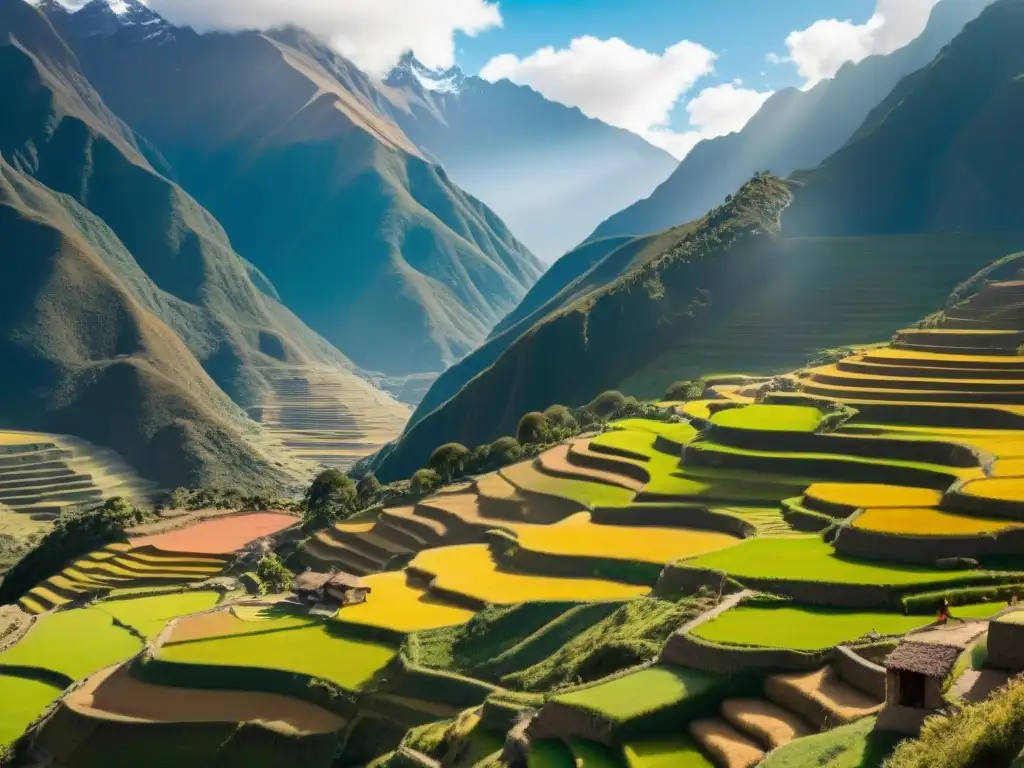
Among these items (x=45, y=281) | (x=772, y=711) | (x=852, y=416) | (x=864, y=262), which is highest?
(x=45, y=281)

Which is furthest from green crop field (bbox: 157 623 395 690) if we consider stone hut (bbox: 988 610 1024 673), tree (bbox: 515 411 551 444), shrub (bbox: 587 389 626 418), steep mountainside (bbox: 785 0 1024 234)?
steep mountainside (bbox: 785 0 1024 234)

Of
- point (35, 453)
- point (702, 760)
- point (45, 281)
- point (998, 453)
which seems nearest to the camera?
point (702, 760)

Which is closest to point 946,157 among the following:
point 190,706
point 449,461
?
point 449,461

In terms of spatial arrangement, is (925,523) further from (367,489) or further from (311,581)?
(367,489)

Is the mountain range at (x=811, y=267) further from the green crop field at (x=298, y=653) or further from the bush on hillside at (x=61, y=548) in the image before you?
the green crop field at (x=298, y=653)

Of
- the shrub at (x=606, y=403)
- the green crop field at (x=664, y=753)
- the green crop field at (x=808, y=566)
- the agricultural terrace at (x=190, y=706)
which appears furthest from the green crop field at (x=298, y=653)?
the shrub at (x=606, y=403)

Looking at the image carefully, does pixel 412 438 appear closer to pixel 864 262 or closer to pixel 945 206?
pixel 864 262

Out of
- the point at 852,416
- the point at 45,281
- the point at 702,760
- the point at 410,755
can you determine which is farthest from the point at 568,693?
the point at 45,281
